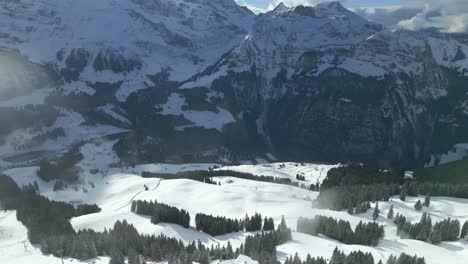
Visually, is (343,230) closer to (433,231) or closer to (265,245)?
(433,231)

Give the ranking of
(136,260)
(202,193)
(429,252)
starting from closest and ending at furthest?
1. (136,260)
2. (429,252)
3. (202,193)

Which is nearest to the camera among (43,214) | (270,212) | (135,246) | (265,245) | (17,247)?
(135,246)

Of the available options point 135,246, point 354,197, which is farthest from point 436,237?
point 135,246

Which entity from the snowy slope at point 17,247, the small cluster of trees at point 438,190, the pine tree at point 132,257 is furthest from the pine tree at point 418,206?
the snowy slope at point 17,247

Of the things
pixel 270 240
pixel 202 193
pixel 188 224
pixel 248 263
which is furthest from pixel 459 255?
pixel 202 193

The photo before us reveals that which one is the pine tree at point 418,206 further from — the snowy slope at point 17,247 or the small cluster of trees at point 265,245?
the snowy slope at point 17,247

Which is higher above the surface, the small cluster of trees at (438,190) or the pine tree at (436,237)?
the small cluster of trees at (438,190)

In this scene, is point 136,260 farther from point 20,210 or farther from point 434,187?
point 434,187
